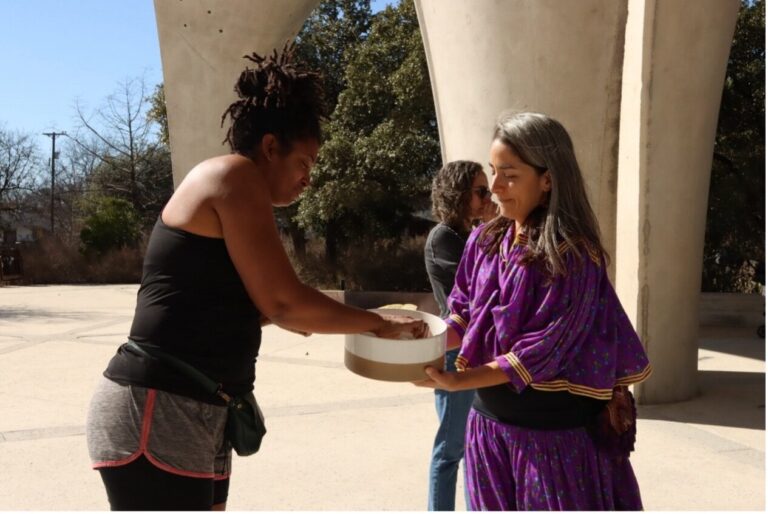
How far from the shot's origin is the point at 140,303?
1993 mm

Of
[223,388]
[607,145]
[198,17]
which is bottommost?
[223,388]

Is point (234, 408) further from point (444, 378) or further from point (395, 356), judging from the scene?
point (444, 378)

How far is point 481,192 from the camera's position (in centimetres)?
352

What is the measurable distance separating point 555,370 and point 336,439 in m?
3.46

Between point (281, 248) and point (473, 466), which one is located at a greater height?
point (281, 248)

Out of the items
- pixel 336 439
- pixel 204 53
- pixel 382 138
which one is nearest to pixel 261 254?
pixel 336 439

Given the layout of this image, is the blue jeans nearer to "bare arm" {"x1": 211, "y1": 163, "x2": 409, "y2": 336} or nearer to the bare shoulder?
"bare arm" {"x1": 211, "y1": 163, "x2": 409, "y2": 336}

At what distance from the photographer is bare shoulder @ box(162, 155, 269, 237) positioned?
1887mm

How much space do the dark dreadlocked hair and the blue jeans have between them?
5.04ft

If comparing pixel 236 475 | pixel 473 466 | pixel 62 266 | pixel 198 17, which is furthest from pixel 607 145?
pixel 62 266

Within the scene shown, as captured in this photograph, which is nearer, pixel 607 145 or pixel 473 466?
pixel 473 466

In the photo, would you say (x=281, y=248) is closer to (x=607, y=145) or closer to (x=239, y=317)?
(x=239, y=317)

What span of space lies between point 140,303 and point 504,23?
4.44 metres

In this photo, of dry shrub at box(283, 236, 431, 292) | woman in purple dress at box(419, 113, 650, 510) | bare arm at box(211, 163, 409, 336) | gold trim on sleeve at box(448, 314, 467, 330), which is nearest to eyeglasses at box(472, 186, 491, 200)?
gold trim on sleeve at box(448, 314, 467, 330)
